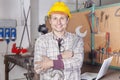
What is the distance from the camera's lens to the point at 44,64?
1.25 meters

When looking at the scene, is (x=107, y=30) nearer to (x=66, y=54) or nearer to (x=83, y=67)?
(x=83, y=67)

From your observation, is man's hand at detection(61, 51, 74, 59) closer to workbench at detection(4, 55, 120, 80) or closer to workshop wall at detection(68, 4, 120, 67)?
workbench at detection(4, 55, 120, 80)

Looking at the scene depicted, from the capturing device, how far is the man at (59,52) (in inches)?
50.7

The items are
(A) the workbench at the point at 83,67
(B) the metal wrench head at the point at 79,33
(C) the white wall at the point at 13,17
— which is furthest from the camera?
(C) the white wall at the point at 13,17

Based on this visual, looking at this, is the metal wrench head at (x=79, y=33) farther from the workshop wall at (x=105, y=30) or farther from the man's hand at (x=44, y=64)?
the man's hand at (x=44, y=64)

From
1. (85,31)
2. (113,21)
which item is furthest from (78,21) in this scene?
(113,21)

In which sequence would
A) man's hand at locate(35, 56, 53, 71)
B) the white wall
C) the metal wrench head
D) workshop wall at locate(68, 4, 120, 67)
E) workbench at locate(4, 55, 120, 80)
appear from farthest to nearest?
1. the white wall
2. the metal wrench head
3. workshop wall at locate(68, 4, 120, 67)
4. workbench at locate(4, 55, 120, 80)
5. man's hand at locate(35, 56, 53, 71)

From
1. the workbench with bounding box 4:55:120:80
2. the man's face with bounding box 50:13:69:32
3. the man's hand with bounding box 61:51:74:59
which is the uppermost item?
the man's face with bounding box 50:13:69:32

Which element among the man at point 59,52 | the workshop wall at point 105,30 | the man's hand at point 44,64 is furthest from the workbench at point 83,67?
the man's hand at point 44,64

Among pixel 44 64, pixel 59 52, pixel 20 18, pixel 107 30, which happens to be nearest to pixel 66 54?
pixel 59 52

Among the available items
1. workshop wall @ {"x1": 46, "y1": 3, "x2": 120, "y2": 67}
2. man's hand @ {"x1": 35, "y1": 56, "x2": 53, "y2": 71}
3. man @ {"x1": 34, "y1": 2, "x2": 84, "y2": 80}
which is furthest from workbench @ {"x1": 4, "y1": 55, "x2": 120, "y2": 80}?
man's hand @ {"x1": 35, "y1": 56, "x2": 53, "y2": 71}

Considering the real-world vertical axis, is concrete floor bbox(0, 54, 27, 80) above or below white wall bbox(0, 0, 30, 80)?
below

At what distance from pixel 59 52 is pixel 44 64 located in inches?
5.4

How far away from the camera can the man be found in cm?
129
